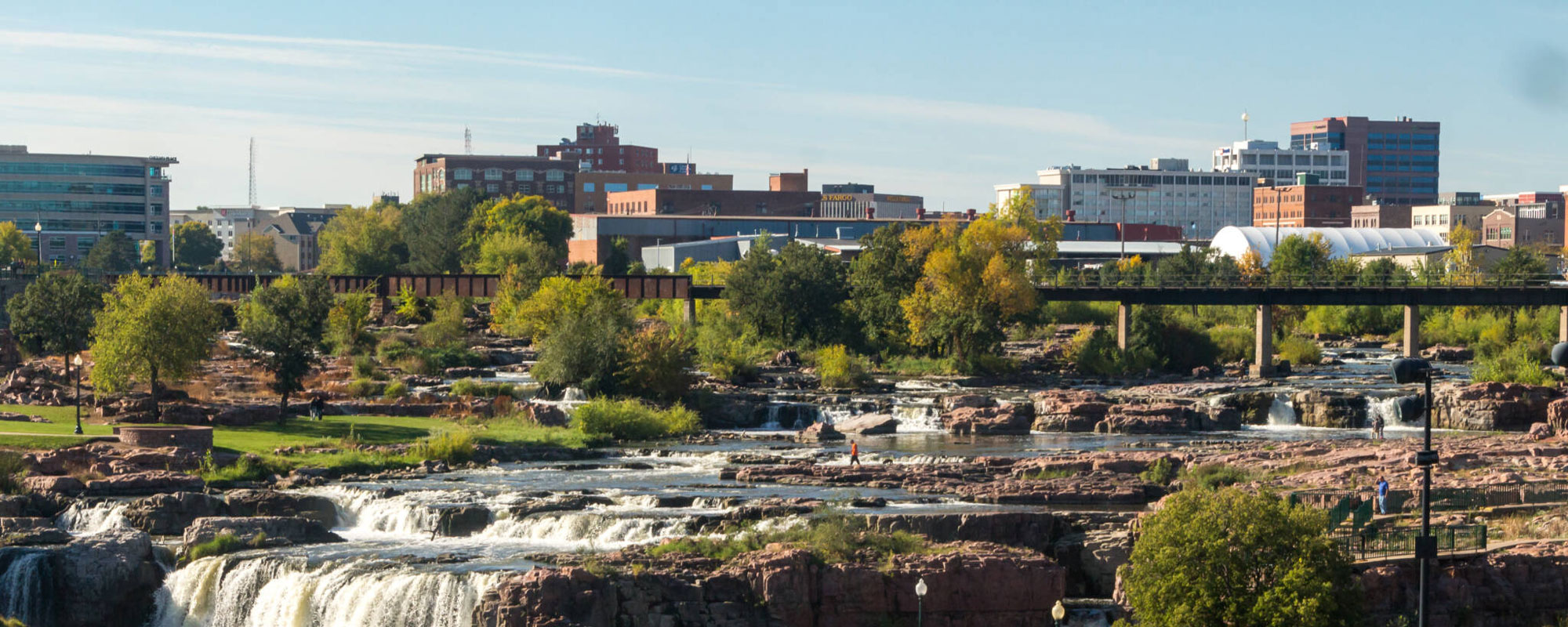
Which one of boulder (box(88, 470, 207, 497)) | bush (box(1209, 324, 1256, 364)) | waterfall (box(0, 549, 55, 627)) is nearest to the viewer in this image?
waterfall (box(0, 549, 55, 627))

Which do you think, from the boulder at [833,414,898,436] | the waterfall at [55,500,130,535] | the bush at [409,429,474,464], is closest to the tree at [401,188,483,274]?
the boulder at [833,414,898,436]

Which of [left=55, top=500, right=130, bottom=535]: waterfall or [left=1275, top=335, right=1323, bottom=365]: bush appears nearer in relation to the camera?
[left=55, top=500, right=130, bottom=535]: waterfall

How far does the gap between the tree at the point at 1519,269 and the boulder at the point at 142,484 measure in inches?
3307

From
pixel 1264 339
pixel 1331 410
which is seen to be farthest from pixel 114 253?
pixel 1331 410

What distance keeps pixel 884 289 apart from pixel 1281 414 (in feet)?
93.0

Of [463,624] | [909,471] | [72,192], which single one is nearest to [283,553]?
[463,624]

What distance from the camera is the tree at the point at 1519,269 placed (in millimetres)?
107287

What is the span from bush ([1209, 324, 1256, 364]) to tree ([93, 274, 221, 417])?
61.5m

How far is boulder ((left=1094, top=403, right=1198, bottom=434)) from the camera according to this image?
231 feet

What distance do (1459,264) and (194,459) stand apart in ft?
344

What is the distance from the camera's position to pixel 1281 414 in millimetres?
76062

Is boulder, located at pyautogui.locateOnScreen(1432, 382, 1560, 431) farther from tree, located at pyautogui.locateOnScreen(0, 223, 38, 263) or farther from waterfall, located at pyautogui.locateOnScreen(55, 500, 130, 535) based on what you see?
tree, located at pyautogui.locateOnScreen(0, 223, 38, 263)

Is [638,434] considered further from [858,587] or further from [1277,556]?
[1277,556]

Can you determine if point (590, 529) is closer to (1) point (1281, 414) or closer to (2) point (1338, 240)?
(1) point (1281, 414)
